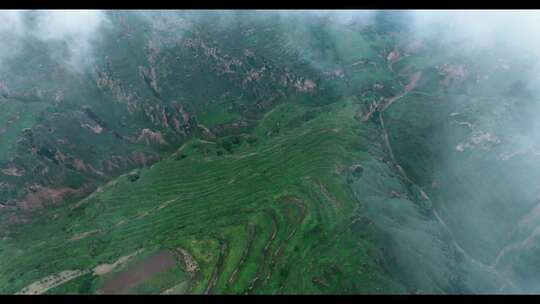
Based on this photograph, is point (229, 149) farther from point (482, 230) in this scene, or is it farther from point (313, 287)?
point (482, 230)

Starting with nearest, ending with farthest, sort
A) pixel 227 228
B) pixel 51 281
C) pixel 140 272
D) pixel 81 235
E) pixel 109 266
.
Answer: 1. pixel 51 281
2. pixel 140 272
3. pixel 109 266
4. pixel 81 235
5. pixel 227 228

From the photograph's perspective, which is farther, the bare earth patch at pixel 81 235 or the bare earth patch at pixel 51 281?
the bare earth patch at pixel 81 235

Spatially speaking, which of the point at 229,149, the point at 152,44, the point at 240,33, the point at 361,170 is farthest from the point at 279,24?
the point at 361,170

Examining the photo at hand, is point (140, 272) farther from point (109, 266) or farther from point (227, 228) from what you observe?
point (227, 228)

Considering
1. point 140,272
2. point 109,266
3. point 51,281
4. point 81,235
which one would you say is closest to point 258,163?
point 140,272

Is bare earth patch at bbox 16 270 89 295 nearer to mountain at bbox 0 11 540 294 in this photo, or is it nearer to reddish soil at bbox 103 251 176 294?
mountain at bbox 0 11 540 294

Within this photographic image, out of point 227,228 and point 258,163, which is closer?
point 227,228

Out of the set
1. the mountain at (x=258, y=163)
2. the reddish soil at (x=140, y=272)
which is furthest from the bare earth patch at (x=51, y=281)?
the reddish soil at (x=140, y=272)

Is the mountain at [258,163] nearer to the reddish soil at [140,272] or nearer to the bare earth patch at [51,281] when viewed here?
the bare earth patch at [51,281]
